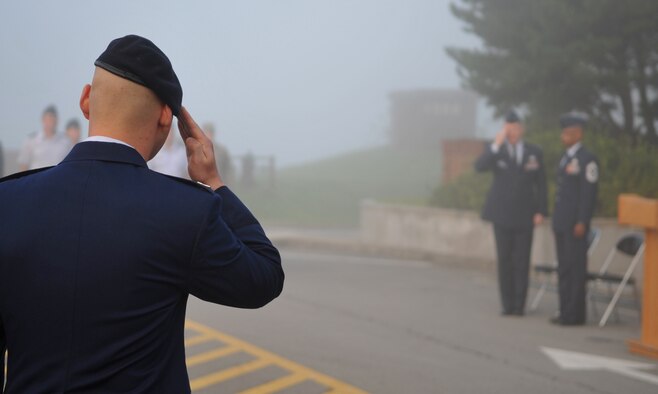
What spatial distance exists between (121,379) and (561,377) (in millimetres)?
4981

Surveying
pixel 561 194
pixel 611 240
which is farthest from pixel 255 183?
pixel 561 194

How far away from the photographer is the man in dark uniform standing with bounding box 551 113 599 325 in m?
9.24

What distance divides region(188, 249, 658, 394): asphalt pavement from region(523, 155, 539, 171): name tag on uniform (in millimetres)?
1534

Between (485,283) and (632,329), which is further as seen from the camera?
(485,283)

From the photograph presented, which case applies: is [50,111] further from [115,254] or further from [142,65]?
[115,254]

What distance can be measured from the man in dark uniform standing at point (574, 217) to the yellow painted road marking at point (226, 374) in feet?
12.4

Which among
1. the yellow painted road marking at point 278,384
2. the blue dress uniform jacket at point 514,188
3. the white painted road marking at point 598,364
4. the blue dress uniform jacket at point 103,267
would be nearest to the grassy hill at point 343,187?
the blue dress uniform jacket at point 514,188

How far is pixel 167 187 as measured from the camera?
240 centimetres

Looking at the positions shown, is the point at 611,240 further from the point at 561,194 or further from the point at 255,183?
the point at 255,183

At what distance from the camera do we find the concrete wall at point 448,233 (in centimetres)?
1317

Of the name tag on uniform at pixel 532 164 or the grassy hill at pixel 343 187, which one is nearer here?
the name tag on uniform at pixel 532 164

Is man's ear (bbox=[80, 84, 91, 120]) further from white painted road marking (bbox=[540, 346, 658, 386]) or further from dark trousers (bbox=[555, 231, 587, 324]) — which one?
dark trousers (bbox=[555, 231, 587, 324])

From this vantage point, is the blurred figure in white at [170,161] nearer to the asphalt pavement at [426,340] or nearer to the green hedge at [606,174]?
the asphalt pavement at [426,340]

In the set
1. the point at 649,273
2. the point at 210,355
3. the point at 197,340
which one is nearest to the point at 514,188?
the point at 649,273
